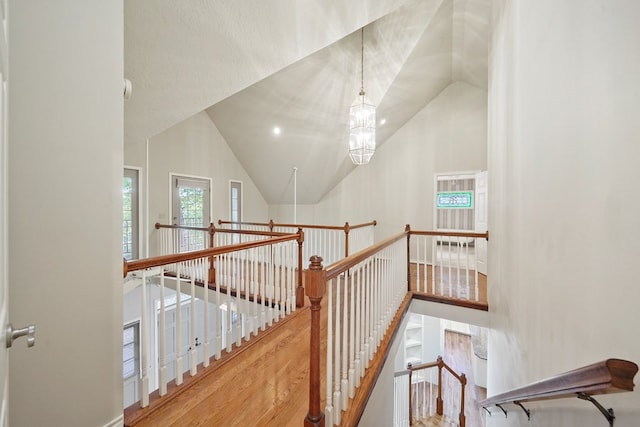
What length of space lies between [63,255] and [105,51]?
105 cm

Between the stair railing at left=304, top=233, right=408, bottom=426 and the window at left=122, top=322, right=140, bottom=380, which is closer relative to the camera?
the stair railing at left=304, top=233, right=408, bottom=426

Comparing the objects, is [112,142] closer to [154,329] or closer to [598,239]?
[598,239]

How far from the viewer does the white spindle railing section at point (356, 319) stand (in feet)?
4.76

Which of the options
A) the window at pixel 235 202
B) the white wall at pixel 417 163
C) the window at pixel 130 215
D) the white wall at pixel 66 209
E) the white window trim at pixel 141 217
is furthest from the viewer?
the window at pixel 235 202

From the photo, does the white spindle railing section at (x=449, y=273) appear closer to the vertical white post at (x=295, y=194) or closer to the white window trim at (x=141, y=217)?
the vertical white post at (x=295, y=194)

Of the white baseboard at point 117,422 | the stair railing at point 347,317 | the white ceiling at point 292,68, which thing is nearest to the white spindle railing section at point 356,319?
the stair railing at point 347,317

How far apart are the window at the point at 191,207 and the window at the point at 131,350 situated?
1.64 m

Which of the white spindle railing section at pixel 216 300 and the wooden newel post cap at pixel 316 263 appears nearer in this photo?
the wooden newel post cap at pixel 316 263

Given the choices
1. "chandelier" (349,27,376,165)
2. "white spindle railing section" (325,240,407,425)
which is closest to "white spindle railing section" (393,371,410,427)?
"white spindle railing section" (325,240,407,425)

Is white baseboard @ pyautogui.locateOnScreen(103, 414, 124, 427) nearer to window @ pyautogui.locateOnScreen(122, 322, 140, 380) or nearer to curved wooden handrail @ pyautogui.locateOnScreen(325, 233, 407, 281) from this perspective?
curved wooden handrail @ pyautogui.locateOnScreen(325, 233, 407, 281)

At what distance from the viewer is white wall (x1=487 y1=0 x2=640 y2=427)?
2.58ft

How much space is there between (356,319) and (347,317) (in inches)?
3.4

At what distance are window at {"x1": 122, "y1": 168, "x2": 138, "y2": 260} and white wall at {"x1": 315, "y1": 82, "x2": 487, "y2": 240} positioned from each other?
3991 millimetres

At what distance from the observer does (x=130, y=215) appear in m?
4.47
